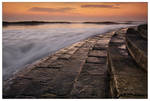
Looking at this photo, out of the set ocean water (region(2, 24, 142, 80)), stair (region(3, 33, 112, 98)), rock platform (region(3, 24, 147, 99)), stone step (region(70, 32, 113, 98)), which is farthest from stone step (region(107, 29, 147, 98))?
ocean water (region(2, 24, 142, 80))

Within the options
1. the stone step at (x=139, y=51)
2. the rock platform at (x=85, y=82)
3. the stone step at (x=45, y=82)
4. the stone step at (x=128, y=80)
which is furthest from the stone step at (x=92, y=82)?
the stone step at (x=139, y=51)

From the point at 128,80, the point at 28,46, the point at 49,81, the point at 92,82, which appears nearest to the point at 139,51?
the point at 128,80

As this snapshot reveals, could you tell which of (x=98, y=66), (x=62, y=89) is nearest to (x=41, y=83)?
(x=62, y=89)

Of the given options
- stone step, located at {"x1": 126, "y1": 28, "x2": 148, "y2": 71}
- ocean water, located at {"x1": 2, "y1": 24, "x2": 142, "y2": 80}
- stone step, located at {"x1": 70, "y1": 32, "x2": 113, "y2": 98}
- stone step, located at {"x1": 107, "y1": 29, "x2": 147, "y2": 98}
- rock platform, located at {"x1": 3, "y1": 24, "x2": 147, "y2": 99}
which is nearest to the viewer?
stone step, located at {"x1": 107, "y1": 29, "x2": 147, "y2": 98}

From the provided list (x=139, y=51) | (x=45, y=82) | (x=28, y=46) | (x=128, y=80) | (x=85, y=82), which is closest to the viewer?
(x=128, y=80)

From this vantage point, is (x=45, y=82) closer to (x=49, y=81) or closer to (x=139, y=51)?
(x=49, y=81)

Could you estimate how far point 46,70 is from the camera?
9.89ft

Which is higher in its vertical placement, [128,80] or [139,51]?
[139,51]

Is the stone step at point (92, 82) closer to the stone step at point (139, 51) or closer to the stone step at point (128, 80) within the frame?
the stone step at point (128, 80)

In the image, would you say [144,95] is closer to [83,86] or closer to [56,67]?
[83,86]

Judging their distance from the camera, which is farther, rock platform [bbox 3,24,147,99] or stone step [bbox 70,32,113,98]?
stone step [bbox 70,32,113,98]

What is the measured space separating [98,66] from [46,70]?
1124 mm

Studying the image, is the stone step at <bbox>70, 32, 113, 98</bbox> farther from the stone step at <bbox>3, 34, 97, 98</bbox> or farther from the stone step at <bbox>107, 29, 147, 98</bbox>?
the stone step at <bbox>107, 29, 147, 98</bbox>

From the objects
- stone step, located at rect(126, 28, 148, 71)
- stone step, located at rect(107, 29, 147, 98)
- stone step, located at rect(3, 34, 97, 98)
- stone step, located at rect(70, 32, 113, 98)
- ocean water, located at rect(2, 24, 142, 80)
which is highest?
stone step, located at rect(126, 28, 148, 71)
